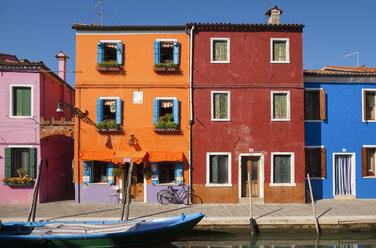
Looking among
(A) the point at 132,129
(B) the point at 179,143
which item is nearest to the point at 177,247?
(B) the point at 179,143

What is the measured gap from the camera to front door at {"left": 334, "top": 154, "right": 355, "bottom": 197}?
13.9 metres

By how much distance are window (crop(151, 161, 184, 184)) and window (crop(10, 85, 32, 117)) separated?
277 inches

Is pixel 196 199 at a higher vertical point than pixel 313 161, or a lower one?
lower

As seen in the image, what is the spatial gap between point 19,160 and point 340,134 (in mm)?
16942

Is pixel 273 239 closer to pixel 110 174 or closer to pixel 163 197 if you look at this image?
pixel 163 197

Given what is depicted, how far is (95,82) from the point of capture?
42.7 ft

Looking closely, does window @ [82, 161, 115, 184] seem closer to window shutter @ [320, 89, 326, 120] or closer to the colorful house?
the colorful house

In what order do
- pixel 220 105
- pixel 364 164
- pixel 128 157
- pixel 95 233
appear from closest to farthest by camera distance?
pixel 95 233, pixel 128 157, pixel 220 105, pixel 364 164

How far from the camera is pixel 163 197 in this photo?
12.6m

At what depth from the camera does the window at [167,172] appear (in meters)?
12.7

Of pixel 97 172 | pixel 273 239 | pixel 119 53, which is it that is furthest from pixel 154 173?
pixel 119 53

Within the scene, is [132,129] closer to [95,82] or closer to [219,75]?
[95,82]

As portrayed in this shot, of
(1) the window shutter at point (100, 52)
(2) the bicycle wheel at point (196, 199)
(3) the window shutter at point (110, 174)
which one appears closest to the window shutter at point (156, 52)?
(1) the window shutter at point (100, 52)

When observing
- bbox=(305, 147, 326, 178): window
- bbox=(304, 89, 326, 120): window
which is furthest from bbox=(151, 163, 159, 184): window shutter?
bbox=(304, 89, 326, 120): window
